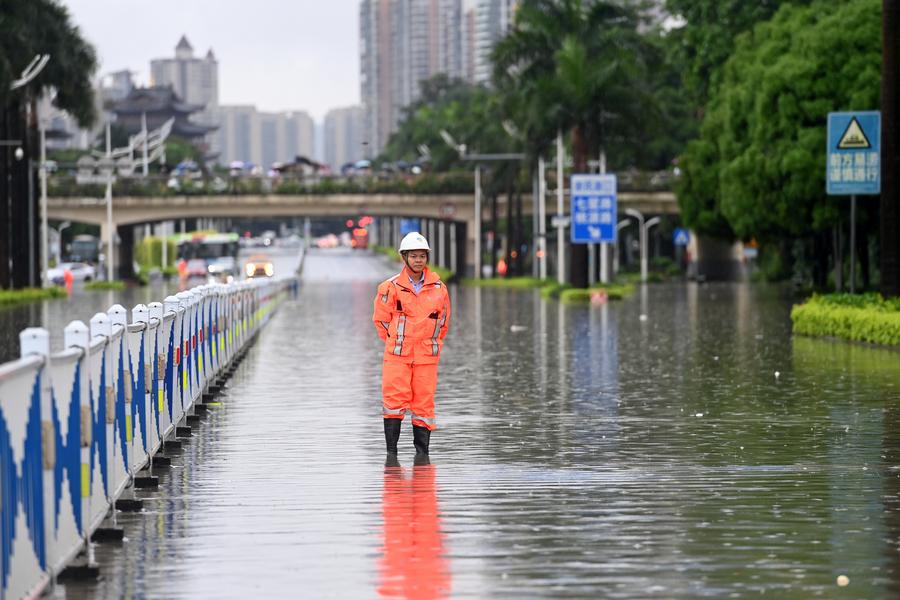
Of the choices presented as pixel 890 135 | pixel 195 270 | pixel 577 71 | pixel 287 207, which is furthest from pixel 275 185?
pixel 890 135

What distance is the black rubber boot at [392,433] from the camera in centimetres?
1463

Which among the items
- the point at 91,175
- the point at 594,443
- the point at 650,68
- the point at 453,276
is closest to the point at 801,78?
the point at 650,68

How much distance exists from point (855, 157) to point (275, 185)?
7980cm

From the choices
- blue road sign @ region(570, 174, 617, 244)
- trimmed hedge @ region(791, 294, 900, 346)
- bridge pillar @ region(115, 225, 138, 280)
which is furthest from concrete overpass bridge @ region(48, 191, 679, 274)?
trimmed hedge @ region(791, 294, 900, 346)

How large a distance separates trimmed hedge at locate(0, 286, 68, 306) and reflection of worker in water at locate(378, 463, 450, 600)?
5180cm

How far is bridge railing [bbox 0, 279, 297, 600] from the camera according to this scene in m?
7.75

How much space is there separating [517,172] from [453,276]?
56.4 ft

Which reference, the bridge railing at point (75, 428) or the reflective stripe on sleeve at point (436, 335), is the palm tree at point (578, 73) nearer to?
the bridge railing at point (75, 428)

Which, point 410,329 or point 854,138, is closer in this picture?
point 410,329

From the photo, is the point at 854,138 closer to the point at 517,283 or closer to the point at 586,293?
the point at 586,293

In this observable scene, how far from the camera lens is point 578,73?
63.2 m

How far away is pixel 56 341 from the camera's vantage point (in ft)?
119

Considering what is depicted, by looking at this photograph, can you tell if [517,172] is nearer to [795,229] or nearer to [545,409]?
[795,229]

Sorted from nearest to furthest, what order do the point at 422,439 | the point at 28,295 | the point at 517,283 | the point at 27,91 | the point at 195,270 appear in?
the point at 422,439
the point at 28,295
the point at 27,91
the point at 517,283
the point at 195,270
